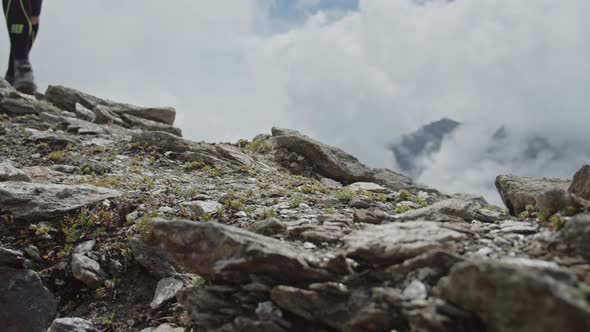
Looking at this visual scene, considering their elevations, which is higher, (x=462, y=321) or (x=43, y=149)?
(x=43, y=149)

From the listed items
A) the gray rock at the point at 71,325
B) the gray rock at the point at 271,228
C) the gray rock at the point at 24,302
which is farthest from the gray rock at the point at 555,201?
the gray rock at the point at 24,302

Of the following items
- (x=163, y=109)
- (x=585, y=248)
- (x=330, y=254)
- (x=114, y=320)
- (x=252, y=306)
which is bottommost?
(x=114, y=320)

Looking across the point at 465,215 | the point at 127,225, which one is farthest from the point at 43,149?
the point at 465,215

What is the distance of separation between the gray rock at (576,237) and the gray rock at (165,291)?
6.66m

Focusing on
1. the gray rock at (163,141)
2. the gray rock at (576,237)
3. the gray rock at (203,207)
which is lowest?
the gray rock at (203,207)

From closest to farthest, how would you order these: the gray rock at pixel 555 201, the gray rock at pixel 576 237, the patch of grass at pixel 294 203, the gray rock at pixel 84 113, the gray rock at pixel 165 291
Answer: the gray rock at pixel 576 237 → the gray rock at pixel 555 201 → the gray rock at pixel 165 291 → the patch of grass at pixel 294 203 → the gray rock at pixel 84 113

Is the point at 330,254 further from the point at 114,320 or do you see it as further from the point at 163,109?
the point at 163,109

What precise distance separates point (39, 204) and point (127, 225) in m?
2.22

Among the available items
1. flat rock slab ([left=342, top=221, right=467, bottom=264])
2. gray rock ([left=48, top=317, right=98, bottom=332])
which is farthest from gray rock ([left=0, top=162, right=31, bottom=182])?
Result: flat rock slab ([left=342, top=221, right=467, bottom=264])

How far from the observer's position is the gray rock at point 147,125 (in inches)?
1035

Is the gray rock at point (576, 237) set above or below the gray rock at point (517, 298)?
above

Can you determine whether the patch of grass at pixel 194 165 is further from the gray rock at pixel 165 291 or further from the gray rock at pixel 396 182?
the gray rock at pixel 396 182

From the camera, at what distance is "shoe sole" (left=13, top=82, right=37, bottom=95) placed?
2609cm

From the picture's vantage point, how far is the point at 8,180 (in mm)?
11781
